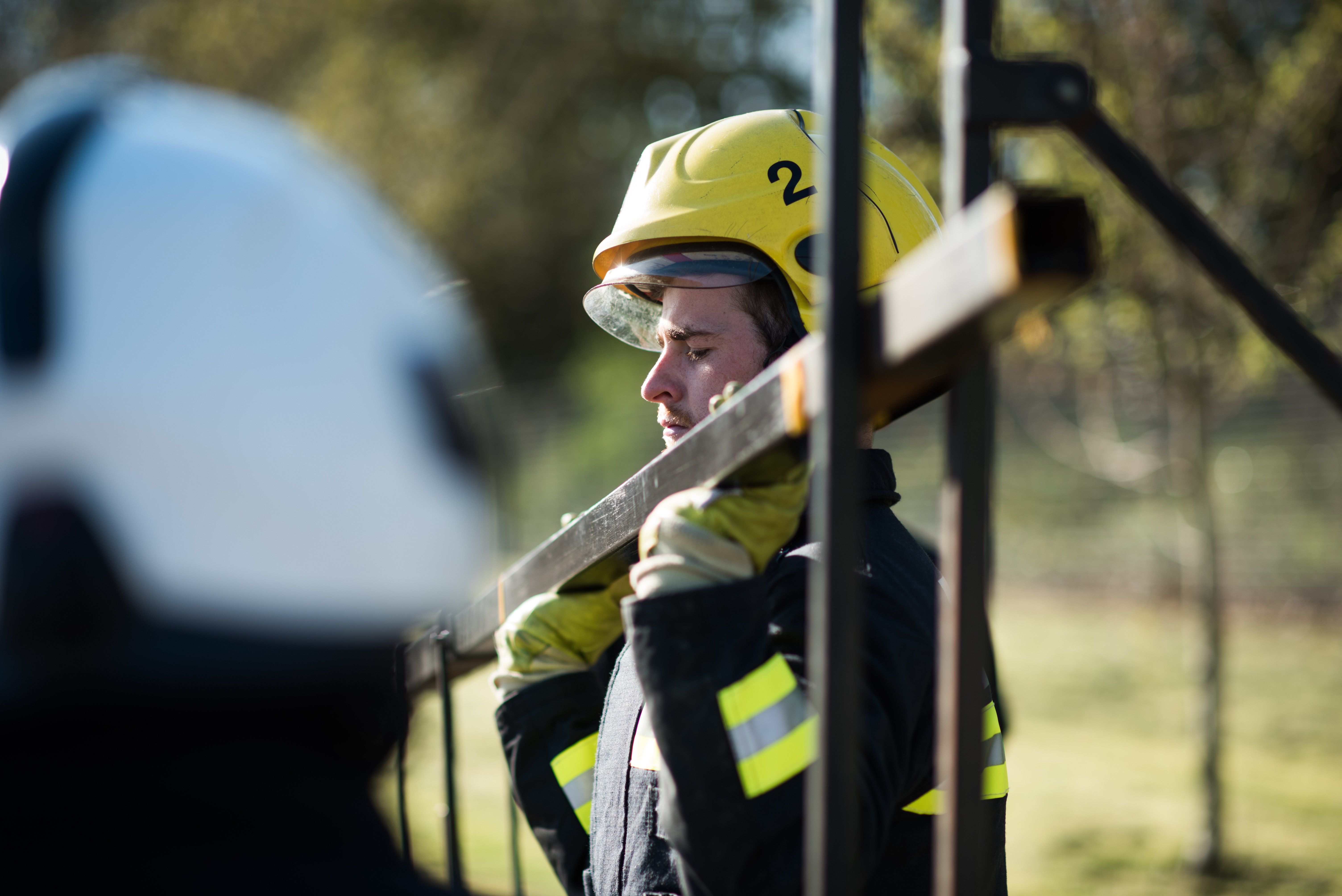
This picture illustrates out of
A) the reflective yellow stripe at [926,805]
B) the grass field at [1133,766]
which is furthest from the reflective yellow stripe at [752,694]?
the grass field at [1133,766]

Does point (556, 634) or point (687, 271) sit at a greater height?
point (687, 271)

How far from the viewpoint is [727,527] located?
4.29 feet

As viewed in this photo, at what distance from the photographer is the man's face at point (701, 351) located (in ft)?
6.67

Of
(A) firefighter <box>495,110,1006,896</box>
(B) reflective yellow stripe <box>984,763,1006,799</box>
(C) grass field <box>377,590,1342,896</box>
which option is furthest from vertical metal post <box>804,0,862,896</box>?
(C) grass field <box>377,590,1342,896</box>

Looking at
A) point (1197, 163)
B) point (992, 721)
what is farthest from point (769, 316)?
point (1197, 163)

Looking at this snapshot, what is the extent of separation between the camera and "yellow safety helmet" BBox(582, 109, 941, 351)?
78.5 inches

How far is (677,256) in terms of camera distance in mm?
2055

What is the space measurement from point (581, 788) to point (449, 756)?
0.38m

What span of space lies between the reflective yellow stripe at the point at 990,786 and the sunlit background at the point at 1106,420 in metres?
0.58

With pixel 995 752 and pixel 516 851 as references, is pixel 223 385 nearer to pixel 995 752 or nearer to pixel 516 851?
pixel 995 752

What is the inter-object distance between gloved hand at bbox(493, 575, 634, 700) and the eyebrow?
0.44 meters

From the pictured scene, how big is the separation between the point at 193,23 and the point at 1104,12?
9591mm

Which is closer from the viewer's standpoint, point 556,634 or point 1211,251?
point 1211,251

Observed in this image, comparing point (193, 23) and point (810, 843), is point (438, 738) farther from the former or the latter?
point (193, 23)
